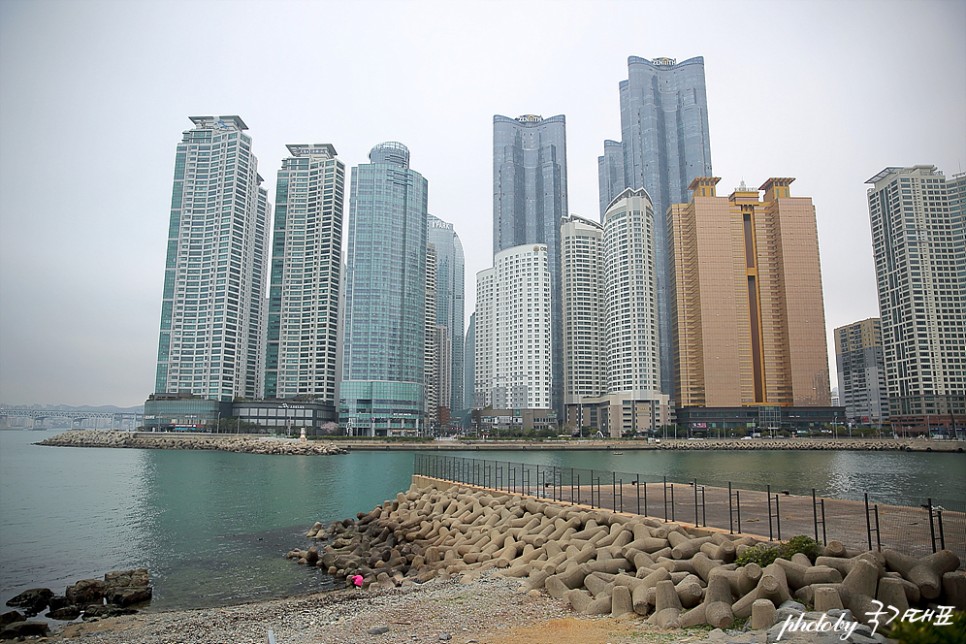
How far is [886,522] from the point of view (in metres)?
15.4

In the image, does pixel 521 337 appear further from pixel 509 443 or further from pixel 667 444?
pixel 667 444

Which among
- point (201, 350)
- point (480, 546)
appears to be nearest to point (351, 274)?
point (201, 350)

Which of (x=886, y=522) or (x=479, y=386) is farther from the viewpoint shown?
(x=479, y=386)

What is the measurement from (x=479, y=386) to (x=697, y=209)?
281ft

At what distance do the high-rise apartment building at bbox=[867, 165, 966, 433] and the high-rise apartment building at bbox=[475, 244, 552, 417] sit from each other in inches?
3641

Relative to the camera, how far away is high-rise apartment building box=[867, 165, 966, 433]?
487 ft

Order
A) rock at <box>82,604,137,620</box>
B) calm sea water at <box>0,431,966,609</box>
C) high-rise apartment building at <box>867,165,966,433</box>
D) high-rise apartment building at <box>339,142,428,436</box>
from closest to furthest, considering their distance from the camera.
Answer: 1. rock at <box>82,604,137,620</box>
2. calm sea water at <box>0,431,966,609</box>
3. high-rise apartment building at <box>867,165,966,433</box>
4. high-rise apartment building at <box>339,142,428,436</box>

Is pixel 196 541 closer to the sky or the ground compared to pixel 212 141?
closer to the ground

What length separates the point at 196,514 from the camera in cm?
3997

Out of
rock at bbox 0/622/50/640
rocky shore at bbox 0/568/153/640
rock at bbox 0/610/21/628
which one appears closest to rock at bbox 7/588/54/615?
rocky shore at bbox 0/568/153/640

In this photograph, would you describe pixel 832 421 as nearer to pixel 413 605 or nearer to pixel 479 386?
pixel 479 386

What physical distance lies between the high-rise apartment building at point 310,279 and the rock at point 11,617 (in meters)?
161

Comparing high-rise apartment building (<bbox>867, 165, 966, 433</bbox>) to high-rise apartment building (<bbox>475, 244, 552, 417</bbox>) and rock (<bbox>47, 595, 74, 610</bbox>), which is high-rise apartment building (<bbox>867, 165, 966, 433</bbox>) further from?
rock (<bbox>47, 595, 74, 610</bbox>)

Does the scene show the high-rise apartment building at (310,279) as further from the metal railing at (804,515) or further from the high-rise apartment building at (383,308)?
the metal railing at (804,515)
